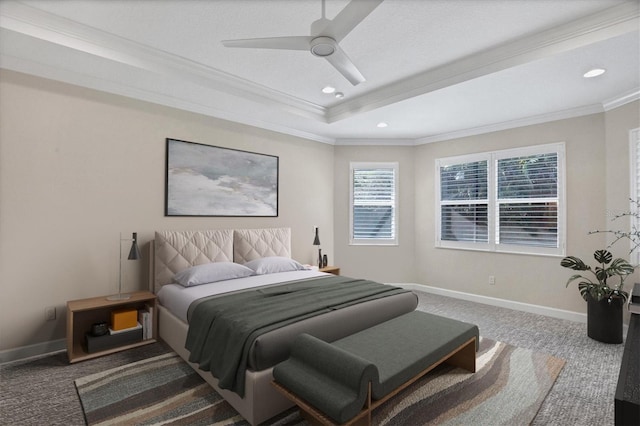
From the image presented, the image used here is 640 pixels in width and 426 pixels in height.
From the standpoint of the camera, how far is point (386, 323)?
2.63m

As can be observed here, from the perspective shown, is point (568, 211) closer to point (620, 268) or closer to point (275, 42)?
point (620, 268)

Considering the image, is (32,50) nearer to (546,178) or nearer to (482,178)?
(482,178)

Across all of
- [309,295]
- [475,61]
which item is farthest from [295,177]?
[475,61]

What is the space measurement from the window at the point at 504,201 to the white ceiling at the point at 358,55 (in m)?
0.62

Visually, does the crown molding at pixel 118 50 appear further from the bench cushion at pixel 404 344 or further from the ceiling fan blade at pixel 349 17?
the bench cushion at pixel 404 344

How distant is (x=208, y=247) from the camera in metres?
3.75

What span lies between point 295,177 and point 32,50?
10.5ft

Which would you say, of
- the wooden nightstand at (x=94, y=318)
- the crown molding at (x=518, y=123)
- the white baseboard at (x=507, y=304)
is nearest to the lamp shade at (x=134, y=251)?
the wooden nightstand at (x=94, y=318)

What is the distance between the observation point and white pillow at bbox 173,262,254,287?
10.6 ft

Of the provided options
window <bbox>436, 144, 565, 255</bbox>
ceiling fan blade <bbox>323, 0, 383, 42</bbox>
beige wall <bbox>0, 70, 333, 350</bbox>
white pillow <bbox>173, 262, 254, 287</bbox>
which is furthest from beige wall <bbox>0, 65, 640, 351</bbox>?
ceiling fan blade <bbox>323, 0, 383, 42</bbox>

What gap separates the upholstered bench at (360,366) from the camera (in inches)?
64.7

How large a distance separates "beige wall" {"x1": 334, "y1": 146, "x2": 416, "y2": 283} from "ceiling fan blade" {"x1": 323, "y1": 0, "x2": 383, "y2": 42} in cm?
368

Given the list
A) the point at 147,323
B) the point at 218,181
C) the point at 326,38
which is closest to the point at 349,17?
the point at 326,38

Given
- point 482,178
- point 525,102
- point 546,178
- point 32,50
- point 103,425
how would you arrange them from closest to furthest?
point 103,425, point 32,50, point 525,102, point 546,178, point 482,178
